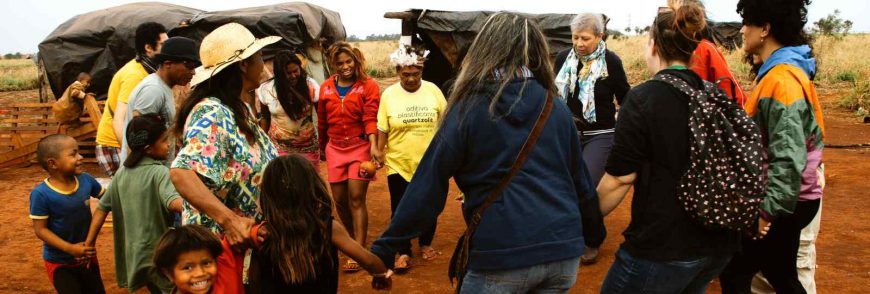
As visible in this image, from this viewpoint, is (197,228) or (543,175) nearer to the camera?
(543,175)

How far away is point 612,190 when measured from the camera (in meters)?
2.72

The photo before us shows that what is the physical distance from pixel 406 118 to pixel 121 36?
29.2ft

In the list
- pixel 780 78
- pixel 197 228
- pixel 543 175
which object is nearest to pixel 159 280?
pixel 197 228

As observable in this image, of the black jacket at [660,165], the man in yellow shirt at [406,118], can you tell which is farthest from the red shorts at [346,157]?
the black jacket at [660,165]

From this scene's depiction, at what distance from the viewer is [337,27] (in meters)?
14.5

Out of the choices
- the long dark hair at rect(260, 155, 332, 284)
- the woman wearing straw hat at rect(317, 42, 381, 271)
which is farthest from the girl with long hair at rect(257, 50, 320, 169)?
the long dark hair at rect(260, 155, 332, 284)

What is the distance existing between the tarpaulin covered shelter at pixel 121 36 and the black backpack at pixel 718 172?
9.99 meters

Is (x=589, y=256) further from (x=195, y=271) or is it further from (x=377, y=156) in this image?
(x=195, y=271)

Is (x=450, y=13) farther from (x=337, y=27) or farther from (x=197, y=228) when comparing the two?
(x=197, y=228)

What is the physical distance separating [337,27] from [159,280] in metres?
11.3

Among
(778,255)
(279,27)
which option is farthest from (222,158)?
(279,27)

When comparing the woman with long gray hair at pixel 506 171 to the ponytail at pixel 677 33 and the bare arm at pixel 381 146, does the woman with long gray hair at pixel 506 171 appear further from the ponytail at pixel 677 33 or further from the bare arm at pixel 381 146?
the bare arm at pixel 381 146

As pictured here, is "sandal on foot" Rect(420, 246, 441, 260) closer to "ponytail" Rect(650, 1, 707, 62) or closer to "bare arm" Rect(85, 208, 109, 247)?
"bare arm" Rect(85, 208, 109, 247)

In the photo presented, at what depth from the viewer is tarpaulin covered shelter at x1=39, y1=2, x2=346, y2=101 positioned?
11.9 m
